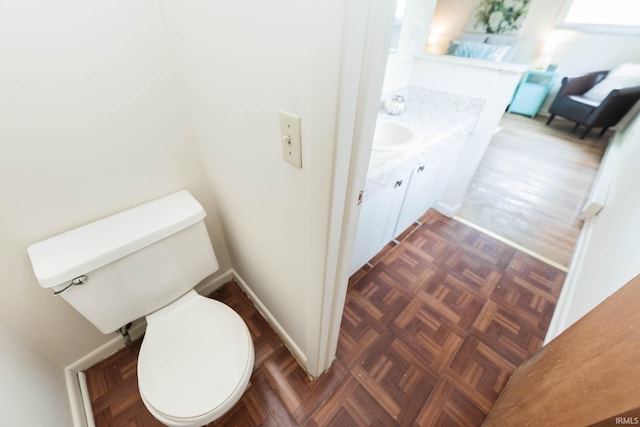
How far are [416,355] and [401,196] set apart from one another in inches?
32.9

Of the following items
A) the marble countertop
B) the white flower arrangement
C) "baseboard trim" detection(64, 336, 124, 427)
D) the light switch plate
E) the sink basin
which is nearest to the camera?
the light switch plate

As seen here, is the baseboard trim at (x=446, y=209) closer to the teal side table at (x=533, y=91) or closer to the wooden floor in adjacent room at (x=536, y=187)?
the wooden floor in adjacent room at (x=536, y=187)

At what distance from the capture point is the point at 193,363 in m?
0.81

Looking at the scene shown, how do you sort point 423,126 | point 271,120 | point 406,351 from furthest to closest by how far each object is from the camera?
point 423,126 < point 406,351 < point 271,120

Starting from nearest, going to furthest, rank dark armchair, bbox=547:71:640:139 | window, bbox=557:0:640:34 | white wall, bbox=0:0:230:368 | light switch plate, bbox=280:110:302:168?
1. light switch plate, bbox=280:110:302:168
2. white wall, bbox=0:0:230:368
3. dark armchair, bbox=547:71:640:139
4. window, bbox=557:0:640:34

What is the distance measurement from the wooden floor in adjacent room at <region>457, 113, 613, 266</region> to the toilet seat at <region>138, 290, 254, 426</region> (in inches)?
80.3

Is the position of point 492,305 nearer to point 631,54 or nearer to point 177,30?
point 177,30

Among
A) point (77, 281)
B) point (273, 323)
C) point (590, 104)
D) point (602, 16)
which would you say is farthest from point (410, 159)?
point (602, 16)

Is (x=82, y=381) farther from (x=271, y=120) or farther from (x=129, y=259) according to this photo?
(x=271, y=120)

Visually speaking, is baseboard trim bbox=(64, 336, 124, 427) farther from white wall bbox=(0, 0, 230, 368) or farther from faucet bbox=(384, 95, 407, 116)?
faucet bbox=(384, 95, 407, 116)

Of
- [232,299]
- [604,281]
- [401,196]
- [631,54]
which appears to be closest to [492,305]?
[604,281]

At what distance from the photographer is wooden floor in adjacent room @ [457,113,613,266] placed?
2.01 metres

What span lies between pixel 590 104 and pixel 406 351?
173 inches

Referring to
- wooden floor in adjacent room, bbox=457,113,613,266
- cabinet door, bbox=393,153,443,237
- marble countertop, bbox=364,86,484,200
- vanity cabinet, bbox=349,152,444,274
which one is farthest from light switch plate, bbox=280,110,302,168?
wooden floor in adjacent room, bbox=457,113,613,266
